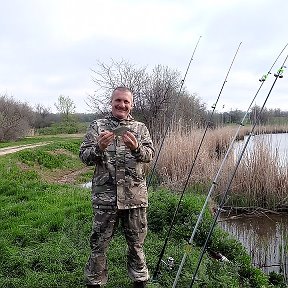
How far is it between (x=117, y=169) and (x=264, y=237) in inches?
204

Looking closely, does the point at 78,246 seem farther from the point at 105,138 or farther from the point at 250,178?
the point at 250,178

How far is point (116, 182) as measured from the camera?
11.4 feet

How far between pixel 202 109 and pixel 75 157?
772cm

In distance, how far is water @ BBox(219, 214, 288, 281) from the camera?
629cm

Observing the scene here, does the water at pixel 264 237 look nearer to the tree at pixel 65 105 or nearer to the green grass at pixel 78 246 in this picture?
the green grass at pixel 78 246

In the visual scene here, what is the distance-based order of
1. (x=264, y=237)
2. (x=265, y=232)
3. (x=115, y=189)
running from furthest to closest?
(x=265, y=232) < (x=264, y=237) < (x=115, y=189)

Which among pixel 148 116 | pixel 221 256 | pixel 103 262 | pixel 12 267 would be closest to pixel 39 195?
pixel 12 267

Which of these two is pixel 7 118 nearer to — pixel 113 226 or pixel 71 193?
pixel 71 193

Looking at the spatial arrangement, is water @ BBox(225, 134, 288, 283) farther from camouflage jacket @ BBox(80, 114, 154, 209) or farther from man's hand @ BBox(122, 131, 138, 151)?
man's hand @ BBox(122, 131, 138, 151)

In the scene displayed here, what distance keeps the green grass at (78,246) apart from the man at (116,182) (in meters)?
0.67

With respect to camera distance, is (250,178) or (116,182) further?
(250,178)

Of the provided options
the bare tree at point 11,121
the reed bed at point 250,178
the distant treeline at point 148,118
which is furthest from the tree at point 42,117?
the reed bed at point 250,178

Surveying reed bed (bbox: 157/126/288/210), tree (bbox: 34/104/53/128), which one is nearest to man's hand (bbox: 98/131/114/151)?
reed bed (bbox: 157/126/288/210)

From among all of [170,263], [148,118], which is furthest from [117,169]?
[148,118]
